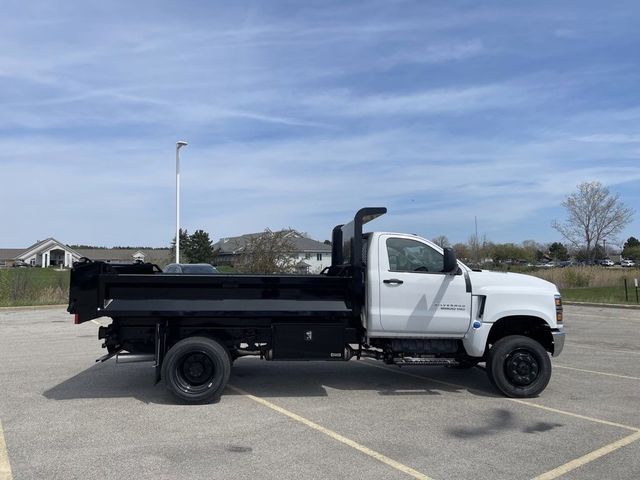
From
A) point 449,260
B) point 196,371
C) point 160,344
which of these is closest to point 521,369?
point 449,260

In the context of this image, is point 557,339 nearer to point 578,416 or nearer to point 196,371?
point 578,416

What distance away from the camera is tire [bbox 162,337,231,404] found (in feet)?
23.1

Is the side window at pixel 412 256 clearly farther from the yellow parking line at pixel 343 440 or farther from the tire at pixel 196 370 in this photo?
the tire at pixel 196 370

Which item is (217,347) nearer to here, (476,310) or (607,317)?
(476,310)

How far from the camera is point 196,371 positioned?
7.19 meters

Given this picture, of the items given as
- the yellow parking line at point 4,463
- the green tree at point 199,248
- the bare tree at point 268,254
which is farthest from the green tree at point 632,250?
the yellow parking line at point 4,463

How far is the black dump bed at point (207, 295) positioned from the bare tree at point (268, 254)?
63.1 feet

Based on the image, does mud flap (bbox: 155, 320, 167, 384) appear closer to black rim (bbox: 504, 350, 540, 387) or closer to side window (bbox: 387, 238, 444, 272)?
side window (bbox: 387, 238, 444, 272)

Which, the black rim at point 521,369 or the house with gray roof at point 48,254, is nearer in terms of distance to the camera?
the black rim at point 521,369

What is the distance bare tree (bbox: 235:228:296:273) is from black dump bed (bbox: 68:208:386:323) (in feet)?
63.1

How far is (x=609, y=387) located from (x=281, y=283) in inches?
199

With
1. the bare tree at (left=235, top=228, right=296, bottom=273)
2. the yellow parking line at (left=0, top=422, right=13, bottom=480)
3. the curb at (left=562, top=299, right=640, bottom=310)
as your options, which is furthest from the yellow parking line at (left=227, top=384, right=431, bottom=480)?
the curb at (left=562, top=299, right=640, bottom=310)

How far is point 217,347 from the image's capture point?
7.20 metres

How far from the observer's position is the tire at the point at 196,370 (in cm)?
705
